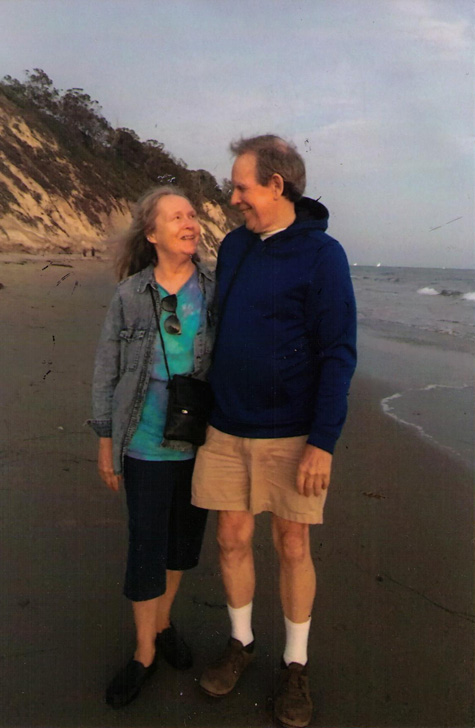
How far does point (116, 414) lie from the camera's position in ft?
6.41

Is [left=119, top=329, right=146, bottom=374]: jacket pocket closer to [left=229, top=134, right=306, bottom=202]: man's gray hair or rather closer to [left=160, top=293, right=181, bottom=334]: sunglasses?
[left=160, top=293, right=181, bottom=334]: sunglasses

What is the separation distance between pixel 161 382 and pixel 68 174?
19.6 meters

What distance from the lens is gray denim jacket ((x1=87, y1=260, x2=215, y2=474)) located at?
1933mm

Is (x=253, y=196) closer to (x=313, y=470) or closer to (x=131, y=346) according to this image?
(x=131, y=346)

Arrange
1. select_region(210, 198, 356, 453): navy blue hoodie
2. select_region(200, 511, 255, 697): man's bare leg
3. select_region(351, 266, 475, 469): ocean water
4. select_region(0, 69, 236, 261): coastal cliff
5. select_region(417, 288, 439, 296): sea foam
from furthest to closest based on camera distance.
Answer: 1. select_region(417, 288, 439, 296): sea foam
2. select_region(0, 69, 236, 261): coastal cliff
3. select_region(351, 266, 475, 469): ocean water
4. select_region(200, 511, 255, 697): man's bare leg
5. select_region(210, 198, 356, 453): navy blue hoodie

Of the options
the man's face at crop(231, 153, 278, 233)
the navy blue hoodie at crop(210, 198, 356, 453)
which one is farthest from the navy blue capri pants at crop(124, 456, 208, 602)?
the man's face at crop(231, 153, 278, 233)

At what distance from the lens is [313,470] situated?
184 cm

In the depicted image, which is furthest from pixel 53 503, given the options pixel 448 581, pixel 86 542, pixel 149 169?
pixel 149 169

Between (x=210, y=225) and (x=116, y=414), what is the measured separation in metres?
24.4

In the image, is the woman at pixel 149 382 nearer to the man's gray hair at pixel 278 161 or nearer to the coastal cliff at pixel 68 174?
the man's gray hair at pixel 278 161

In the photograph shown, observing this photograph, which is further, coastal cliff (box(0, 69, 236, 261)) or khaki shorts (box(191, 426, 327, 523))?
coastal cliff (box(0, 69, 236, 261))

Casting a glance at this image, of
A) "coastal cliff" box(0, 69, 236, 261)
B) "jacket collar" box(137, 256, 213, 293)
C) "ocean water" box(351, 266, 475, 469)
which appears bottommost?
"ocean water" box(351, 266, 475, 469)

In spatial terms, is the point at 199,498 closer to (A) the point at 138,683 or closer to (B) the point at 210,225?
(A) the point at 138,683

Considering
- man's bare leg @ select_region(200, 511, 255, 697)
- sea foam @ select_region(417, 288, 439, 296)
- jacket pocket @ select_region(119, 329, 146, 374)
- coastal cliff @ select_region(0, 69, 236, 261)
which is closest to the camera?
jacket pocket @ select_region(119, 329, 146, 374)
